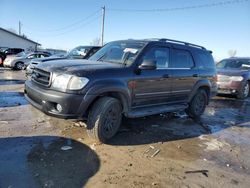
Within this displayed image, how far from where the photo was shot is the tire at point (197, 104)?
736 centimetres

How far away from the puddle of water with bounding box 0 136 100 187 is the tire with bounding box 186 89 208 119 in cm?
369

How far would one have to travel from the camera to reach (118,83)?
4.84 meters

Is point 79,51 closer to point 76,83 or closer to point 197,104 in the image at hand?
point 197,104

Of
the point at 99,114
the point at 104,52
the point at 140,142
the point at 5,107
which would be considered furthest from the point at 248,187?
the point at 5,107

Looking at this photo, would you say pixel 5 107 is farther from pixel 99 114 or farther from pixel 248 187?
pixel 248 187

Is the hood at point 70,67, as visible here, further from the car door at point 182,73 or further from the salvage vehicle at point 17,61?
the salvage vehicle at point 17,61

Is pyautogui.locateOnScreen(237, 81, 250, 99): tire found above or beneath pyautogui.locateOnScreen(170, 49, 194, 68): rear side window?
beneath

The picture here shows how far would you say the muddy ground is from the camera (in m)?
3.68

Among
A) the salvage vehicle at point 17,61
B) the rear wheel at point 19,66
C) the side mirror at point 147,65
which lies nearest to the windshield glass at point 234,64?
the side mirror at point 147,65

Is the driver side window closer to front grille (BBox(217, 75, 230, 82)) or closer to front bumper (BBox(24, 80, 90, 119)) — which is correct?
front bumper (BBox(24, 80, 90, 119))

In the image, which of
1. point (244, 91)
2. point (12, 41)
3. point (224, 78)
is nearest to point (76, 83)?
point (224, 78)

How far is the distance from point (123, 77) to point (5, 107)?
3889mm

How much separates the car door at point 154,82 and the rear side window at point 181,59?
9.9 inches

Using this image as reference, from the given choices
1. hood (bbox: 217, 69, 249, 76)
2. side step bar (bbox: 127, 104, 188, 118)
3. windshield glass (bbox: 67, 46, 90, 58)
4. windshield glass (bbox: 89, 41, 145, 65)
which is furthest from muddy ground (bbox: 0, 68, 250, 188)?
windshield glass (bbox: 67, 46, 90, 58)
